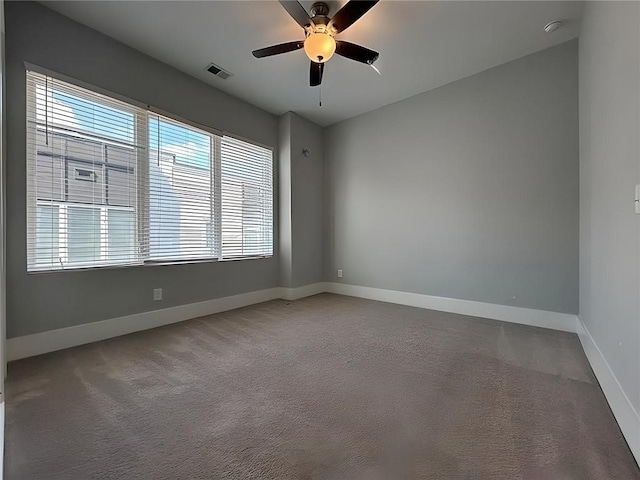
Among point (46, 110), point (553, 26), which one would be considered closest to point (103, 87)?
point (46, 110)

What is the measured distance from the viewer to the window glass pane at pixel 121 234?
2.62 meters

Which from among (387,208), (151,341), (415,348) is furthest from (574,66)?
(151,341)

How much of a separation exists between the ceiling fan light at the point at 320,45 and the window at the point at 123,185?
5.59ft

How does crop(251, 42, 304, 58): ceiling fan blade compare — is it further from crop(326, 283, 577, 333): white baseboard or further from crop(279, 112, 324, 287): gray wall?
crop(326, 283, 577, 333): white baseboard

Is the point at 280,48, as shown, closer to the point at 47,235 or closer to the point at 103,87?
the point at 103,87

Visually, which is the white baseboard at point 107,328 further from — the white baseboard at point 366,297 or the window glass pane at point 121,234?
the window glass pane at point 121,234

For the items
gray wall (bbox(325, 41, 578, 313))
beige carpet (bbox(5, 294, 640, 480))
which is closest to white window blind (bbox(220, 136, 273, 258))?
gray wall (bbox(325, 41, 578, 313))

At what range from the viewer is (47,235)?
89.8 inches

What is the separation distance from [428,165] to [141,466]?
149 inches

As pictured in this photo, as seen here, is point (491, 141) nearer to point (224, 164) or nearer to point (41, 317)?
point (224, 164)

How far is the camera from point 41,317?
2.25 metres

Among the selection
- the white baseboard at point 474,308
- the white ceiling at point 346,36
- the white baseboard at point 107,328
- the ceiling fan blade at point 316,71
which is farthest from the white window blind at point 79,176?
the white baseboard at point 474,308

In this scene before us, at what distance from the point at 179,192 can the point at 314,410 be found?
264 cm

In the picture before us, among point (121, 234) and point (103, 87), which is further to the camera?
point (121, 234)
